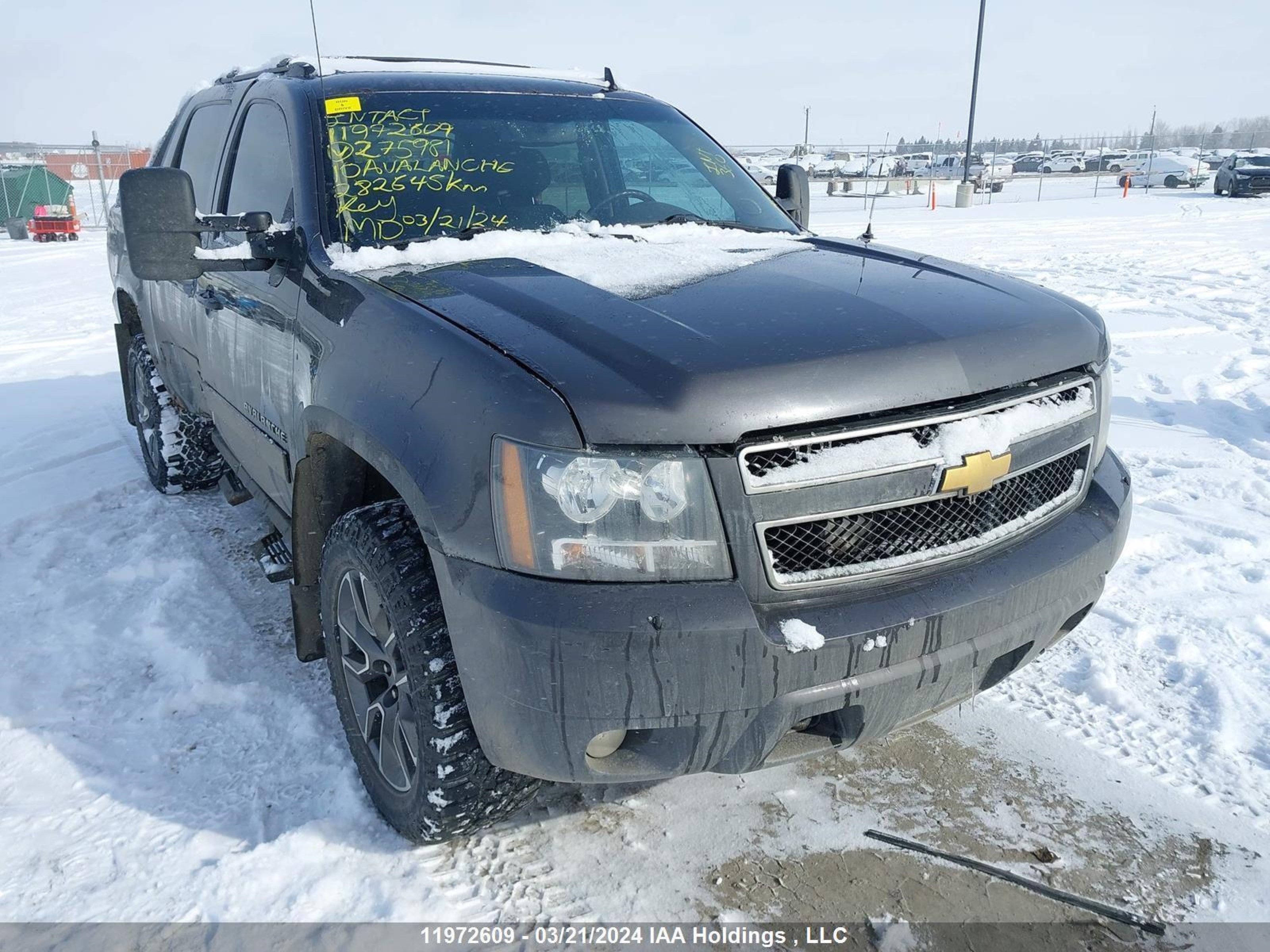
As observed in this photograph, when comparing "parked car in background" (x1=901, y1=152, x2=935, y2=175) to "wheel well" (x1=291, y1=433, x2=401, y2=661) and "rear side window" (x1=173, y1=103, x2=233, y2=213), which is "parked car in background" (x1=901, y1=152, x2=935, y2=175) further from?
"wheel well" (x1=291, y1=433, x2=401, y2=661)

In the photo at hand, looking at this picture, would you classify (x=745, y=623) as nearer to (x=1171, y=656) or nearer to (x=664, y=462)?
(x=664, y=462)

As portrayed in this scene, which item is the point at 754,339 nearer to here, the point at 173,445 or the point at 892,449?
the point at 892,449

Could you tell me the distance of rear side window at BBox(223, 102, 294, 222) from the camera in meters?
3.10

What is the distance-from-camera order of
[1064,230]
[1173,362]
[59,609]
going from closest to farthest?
[59,609] → [1173,362] → [1064,230]

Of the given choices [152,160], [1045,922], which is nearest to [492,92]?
[152,160]


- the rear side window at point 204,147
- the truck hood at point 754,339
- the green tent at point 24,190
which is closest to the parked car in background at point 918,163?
the green tent at point 24,190

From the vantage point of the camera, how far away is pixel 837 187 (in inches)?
1400

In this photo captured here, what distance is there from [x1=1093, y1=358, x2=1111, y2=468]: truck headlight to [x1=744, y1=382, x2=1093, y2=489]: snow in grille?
0.38 m

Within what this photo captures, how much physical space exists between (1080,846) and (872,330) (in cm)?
145

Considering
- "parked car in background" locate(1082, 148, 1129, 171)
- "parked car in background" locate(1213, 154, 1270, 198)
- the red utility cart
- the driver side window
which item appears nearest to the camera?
the driver side window

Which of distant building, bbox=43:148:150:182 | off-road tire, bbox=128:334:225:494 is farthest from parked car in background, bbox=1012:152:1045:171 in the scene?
off-road tire, bbox=128:334:225:494

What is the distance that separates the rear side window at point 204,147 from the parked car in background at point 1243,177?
31664 mm

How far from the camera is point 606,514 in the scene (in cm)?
189

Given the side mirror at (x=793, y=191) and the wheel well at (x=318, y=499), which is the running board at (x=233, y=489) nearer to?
the wheel well at (x=318, y=499)
